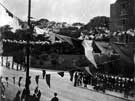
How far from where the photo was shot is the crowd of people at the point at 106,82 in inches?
451

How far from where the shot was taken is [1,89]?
11.4m

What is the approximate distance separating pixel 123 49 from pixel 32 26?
3.37 metres

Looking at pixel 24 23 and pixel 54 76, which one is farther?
pixel 54 76

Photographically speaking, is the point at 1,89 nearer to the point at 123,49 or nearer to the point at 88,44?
the point at 88,44

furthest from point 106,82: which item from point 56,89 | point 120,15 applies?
point 120,15

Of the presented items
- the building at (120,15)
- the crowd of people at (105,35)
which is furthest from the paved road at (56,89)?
the building at (120,15)

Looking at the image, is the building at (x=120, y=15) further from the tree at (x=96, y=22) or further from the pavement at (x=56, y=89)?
the pavement at (x=56, y=89)

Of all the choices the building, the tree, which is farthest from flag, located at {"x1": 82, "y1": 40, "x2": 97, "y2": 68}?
the building

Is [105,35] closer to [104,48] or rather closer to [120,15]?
[104,48]

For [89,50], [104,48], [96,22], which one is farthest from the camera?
[96,22]

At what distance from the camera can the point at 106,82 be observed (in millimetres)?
14172

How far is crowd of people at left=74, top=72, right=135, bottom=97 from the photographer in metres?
11.5

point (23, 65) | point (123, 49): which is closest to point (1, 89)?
point (23, 65)

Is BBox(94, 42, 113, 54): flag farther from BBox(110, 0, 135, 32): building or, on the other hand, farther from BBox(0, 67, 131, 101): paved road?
BBox(110, 0, 135, 32): building
